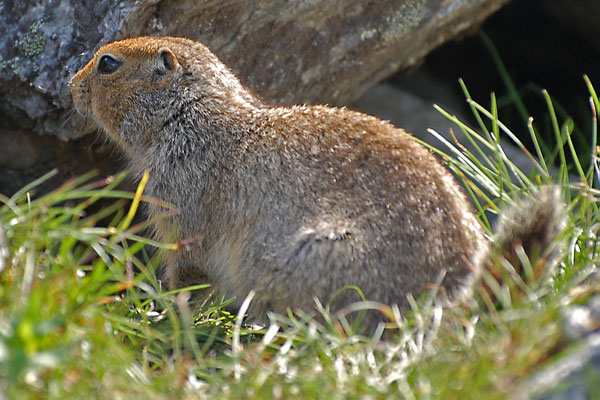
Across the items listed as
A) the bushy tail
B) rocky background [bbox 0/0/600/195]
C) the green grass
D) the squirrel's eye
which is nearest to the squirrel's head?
the squirrel's eye

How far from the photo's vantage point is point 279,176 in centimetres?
504

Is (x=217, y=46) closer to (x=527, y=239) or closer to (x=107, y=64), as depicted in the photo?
(x=107, y=64)

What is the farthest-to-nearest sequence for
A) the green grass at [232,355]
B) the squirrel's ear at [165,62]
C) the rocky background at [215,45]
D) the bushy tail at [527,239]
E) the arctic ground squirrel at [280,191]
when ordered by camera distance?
the rocky background at [215,45]
the squirrel's ear at [165,62]
the arctic ground squirrel at [280,191]
the bushy tail at [527,239]
the green grass at [232,355]

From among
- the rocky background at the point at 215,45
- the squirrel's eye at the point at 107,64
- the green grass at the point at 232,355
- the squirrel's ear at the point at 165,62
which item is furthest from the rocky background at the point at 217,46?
the green grass at the point at 232,355

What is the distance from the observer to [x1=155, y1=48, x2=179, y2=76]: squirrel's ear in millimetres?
5535

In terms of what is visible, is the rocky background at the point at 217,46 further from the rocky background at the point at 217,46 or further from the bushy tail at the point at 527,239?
the bushy tail at the point at 527,239

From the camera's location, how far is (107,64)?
5.64 meters

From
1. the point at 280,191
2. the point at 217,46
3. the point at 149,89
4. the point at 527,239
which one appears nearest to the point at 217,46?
the point at 217,46

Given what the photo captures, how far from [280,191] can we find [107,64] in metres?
1.71

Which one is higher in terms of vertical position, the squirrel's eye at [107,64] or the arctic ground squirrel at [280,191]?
the squirrel's eye at [107,64]

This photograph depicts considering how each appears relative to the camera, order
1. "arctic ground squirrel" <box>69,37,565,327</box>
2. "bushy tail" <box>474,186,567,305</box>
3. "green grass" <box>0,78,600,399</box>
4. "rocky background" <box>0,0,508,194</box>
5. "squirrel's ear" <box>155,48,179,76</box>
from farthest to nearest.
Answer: "rocky background" <box>0,0,508,194</box> < "squirrel's ear" <box>155,48,179,76</box> < "arctic ground squirrel" <box>69,37,565,327</box> < "bushy tail" <box>474,186,567,305</box> < "green grass" <box>0,78,600,399</box>

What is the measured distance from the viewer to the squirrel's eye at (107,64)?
562 cm

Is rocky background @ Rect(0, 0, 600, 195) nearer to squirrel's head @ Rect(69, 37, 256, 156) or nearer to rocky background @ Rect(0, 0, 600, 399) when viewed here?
rocky background @ Rect(0, 0, 600, 399)

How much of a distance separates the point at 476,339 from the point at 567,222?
1.61 metres
